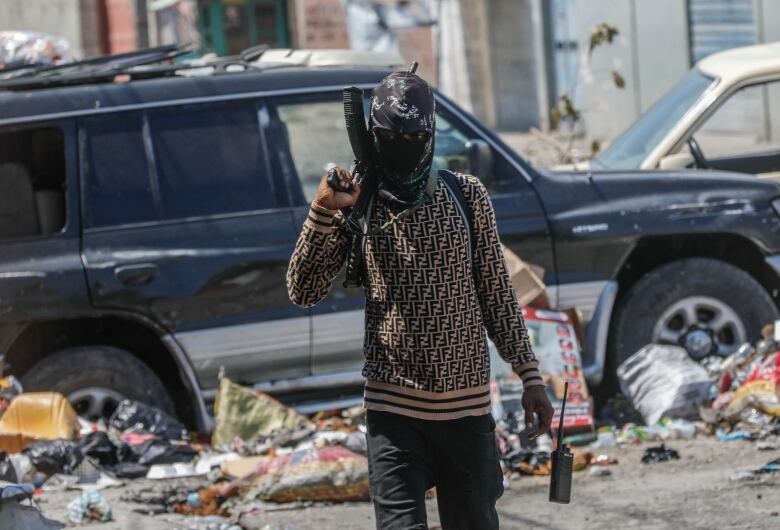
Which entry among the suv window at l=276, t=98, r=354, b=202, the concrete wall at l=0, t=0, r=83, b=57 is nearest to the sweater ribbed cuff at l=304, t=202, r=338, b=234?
the suv window at l=276, t=98, r=354, b=202

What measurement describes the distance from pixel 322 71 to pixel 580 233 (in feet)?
5.18

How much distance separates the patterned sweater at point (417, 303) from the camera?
3977mm

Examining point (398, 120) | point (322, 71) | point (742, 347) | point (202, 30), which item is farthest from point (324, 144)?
point (202, 30)

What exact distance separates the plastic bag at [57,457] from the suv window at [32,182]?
1.11 metres

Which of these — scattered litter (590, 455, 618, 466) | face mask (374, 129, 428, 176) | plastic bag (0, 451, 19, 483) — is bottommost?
scattered litter (590, 455, 618, 466)

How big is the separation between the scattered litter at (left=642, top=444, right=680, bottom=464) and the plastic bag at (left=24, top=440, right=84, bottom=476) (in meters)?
2.68

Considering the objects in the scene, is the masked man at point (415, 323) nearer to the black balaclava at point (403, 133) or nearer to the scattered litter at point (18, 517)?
the black balaclava at point (403, 133)

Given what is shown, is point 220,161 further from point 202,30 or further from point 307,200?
point 202,30

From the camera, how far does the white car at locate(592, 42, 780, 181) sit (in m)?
8.25

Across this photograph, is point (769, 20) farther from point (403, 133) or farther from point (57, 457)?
point (403, 133)

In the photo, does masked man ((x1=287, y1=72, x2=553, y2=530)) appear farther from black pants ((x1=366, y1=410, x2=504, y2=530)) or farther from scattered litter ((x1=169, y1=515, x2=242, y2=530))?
scattered litter ((x1=169, y1=515, x2=242, y2=530))

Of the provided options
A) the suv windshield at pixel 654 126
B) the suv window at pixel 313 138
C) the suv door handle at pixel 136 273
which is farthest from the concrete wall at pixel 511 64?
the suv door handle at pixel 136 273

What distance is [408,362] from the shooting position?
13.1 ft

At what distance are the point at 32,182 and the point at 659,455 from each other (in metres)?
3.43
